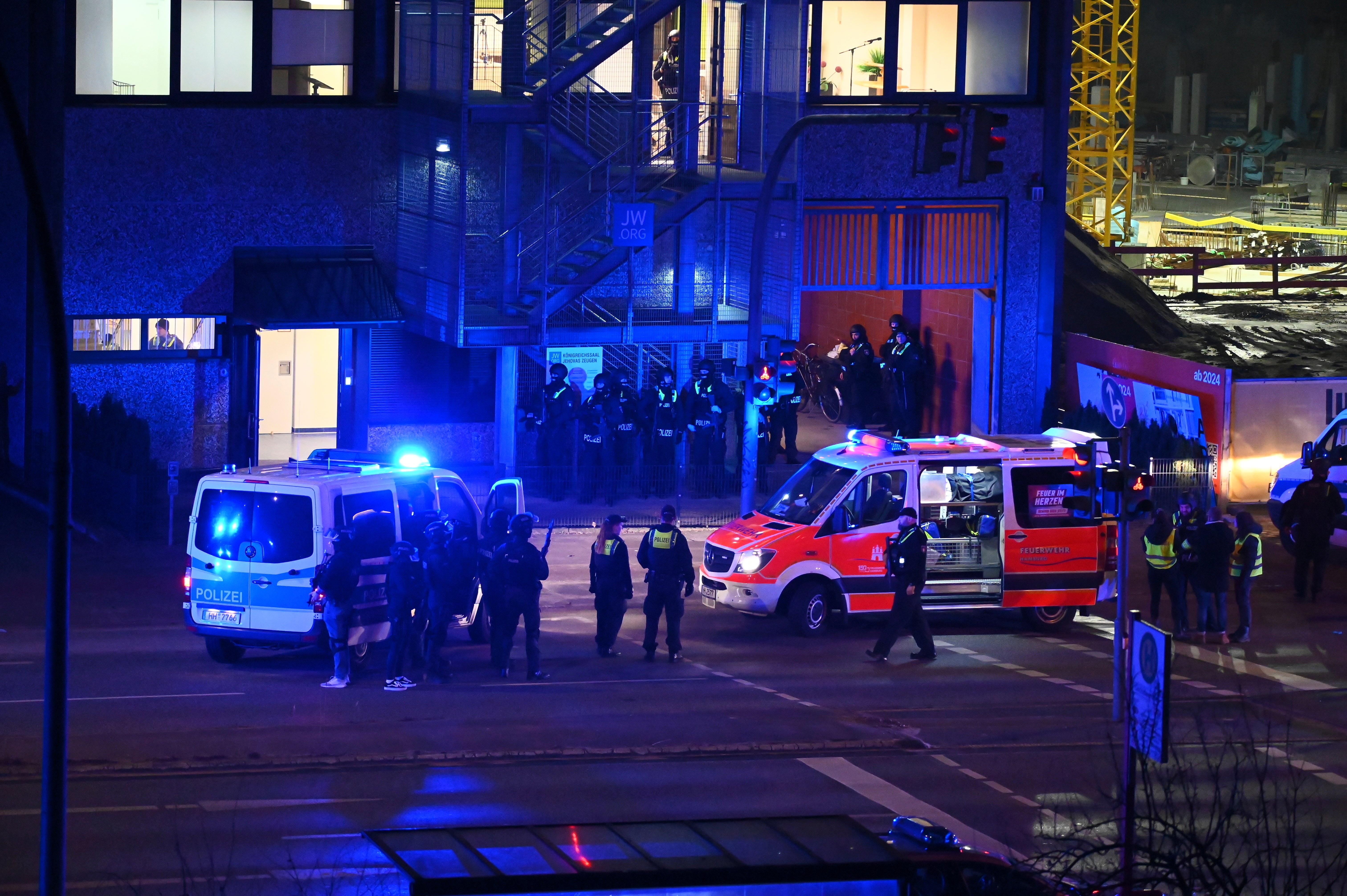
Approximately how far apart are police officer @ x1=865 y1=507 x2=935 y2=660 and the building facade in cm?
974

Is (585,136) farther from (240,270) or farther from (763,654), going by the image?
(763,654)

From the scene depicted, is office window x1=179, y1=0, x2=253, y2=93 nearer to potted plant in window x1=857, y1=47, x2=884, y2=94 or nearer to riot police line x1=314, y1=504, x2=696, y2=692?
potted plant in window x1=857, y1=47, x2=884, y2=94

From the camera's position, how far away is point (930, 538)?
18766mm

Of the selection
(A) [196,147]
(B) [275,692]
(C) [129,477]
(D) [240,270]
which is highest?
(A) [196,147]

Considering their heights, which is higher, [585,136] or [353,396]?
[585,136]

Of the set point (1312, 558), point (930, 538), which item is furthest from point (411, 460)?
point (1312, 558)

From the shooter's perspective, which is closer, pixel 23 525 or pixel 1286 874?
pixel 1286 874

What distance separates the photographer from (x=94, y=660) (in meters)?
17.2

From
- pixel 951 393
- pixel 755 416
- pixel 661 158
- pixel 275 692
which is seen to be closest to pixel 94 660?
pixel 275 692

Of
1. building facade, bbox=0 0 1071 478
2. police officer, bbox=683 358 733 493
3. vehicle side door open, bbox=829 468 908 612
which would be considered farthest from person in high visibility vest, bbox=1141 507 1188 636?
police officer, bbox=683 358 733 493

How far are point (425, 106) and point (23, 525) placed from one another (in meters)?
8.91

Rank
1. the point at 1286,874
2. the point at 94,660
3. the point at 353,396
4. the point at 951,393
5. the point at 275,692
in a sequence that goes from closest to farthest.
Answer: the point at 1286,874 → the point at 275,692 → the point at 94,660 → the point at 353,396 → the point at 951,393

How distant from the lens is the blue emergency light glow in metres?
17.3

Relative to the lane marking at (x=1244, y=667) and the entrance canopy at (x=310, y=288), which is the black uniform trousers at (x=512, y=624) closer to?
the lane marking at (x=1244, y=667)
